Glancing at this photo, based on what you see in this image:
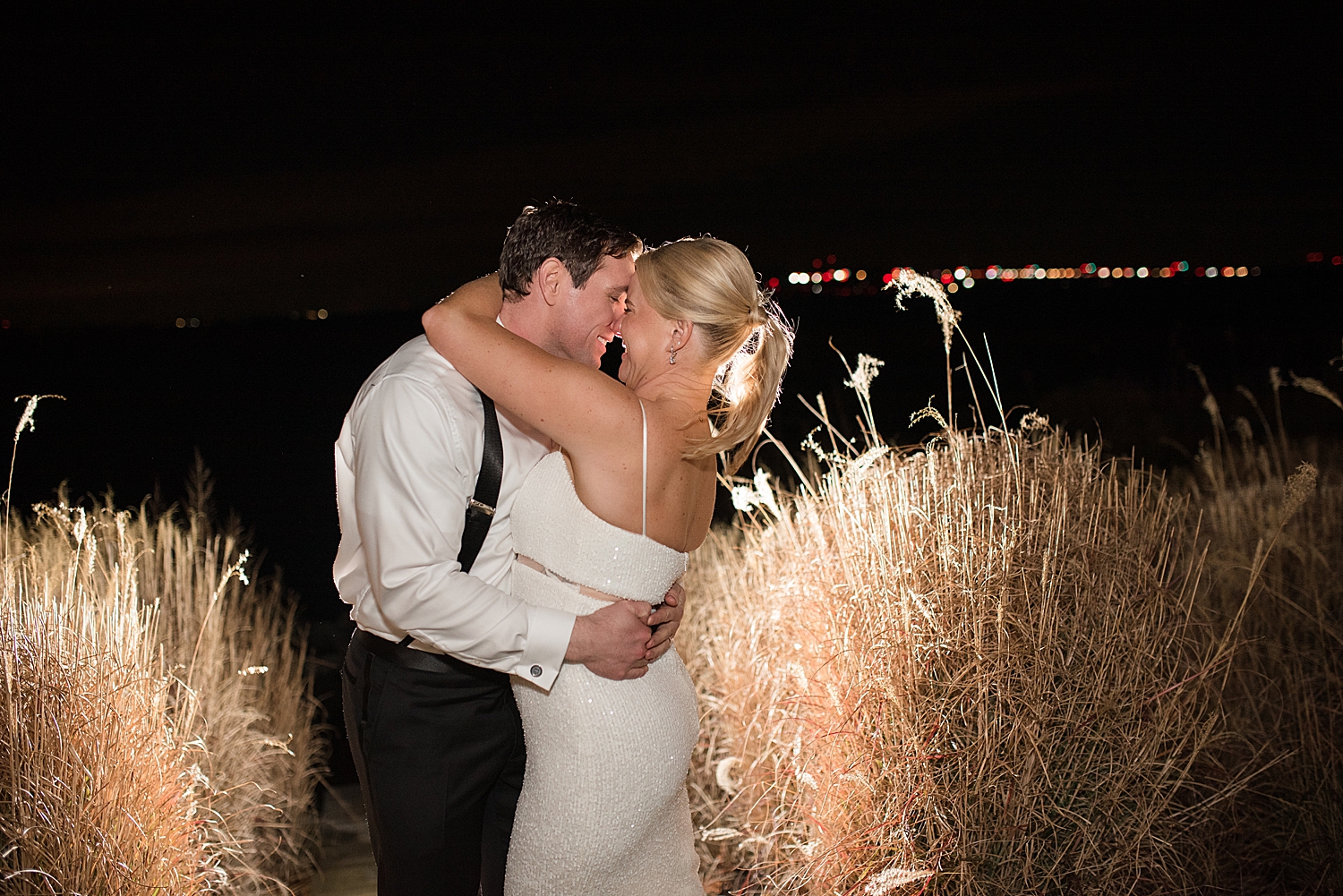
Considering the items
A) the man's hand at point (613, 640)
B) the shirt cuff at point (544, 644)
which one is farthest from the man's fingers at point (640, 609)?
the shirt cuff at point (544, 644)

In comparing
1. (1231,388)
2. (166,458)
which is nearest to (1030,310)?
(1231,388)

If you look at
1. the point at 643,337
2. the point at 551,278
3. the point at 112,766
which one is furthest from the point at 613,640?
the point at 112,766

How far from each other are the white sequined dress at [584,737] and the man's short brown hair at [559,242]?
0.45 meters

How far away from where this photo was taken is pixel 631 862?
230 centimetres

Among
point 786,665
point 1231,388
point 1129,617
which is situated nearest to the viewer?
point 1129,617

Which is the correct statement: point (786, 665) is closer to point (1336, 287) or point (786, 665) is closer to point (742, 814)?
point (742, 814)

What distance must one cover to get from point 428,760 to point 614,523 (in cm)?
68

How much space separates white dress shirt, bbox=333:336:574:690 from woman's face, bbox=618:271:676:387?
0.37m

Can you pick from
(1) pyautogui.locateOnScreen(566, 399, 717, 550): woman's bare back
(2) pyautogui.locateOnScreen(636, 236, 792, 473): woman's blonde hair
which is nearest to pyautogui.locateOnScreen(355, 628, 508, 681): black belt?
(1) pyautogui.locateOnScreen(566, 399, 717, 550): woman's bare back

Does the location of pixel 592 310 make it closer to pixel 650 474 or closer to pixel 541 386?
pixel 541 386

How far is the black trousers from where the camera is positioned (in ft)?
7.43

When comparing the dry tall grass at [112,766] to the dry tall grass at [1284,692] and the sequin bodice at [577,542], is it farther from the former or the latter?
the dry tall grass at [1284,692]

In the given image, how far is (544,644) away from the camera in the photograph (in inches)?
84.7

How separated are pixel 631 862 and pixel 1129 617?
6.11ft
